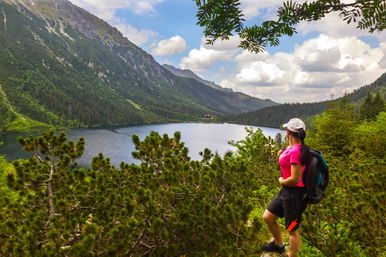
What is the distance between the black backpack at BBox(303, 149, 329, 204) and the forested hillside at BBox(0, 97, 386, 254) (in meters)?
1.13

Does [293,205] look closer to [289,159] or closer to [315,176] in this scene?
[315,176]

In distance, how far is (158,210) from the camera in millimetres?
5559

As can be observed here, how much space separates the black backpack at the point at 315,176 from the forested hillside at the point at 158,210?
44.3 inches

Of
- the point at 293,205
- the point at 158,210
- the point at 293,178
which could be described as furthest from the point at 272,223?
the point at 158,210

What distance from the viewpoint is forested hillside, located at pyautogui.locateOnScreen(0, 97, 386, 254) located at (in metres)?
4.79

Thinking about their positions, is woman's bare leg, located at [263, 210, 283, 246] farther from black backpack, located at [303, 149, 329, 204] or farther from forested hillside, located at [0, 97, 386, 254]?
black backpack, located at [303, 149, 329, 204]

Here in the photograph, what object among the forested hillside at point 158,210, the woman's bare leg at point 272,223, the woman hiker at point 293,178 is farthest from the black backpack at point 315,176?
the forested hillside at point 158,210

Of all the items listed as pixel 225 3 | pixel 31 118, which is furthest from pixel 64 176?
pixel 31 118

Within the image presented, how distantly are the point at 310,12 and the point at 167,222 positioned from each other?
16.3 ft

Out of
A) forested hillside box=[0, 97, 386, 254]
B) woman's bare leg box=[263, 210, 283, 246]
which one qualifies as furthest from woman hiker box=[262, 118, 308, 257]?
forested hillside box=[0, 97, 386, 254]

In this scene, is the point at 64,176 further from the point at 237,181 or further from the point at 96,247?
the point at 237,181

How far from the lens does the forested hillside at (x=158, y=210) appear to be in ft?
15.7

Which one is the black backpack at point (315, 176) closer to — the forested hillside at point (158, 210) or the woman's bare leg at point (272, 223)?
the woman's bare leg at point (272, 223)

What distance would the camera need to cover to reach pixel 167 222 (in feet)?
19.0
